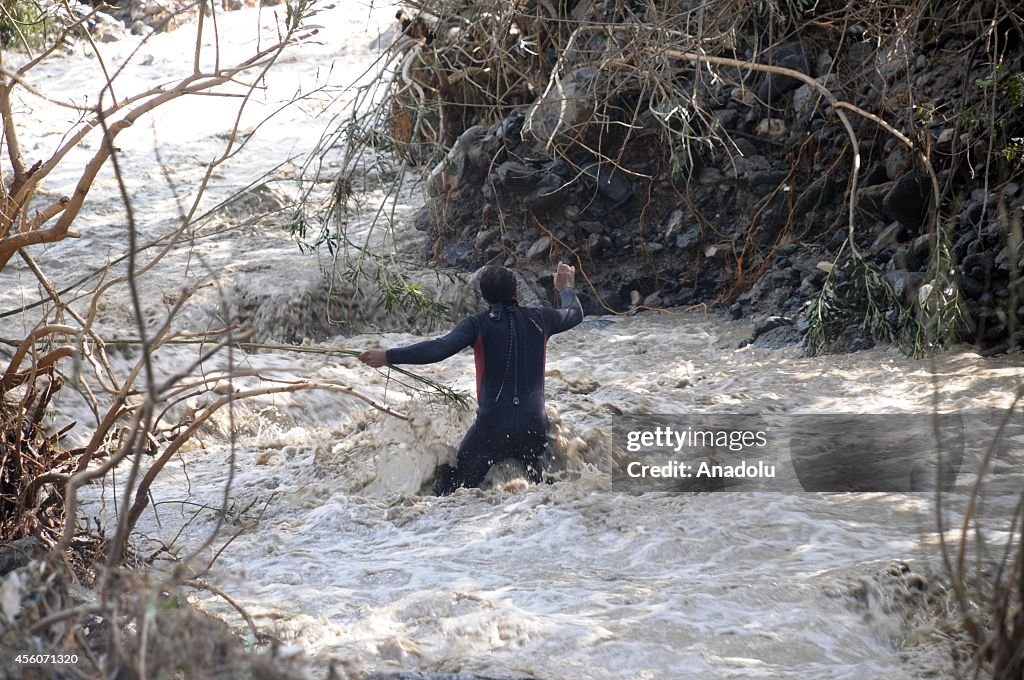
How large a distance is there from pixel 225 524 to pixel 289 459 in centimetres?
99

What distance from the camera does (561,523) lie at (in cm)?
421

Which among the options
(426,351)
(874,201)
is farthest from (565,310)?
(874,201)

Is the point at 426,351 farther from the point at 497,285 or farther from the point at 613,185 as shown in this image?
the point at 613,185

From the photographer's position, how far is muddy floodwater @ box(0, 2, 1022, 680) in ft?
10.0

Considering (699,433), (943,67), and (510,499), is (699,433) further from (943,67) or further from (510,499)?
(943,67)

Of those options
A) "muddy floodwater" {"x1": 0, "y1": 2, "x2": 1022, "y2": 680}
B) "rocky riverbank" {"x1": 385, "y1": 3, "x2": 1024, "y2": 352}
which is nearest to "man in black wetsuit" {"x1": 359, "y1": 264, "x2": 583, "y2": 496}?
"muddy floodwater" {"x1": 0, "y1": 2, "x2": 1022, "y2": 680}

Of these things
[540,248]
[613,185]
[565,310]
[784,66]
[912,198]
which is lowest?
[565,310]

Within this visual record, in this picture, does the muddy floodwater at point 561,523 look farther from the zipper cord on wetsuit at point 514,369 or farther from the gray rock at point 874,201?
the gray rock at point 874,201

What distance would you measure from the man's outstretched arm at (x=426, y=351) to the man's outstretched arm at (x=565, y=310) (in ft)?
1.21

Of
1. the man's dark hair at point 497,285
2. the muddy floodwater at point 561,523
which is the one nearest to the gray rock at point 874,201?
the muddy floodwater at point 561,523

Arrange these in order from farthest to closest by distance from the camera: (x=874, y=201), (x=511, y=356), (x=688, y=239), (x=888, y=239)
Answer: (x=688, y=239), (x=874, y=201), (x=888, y=239), (x=511, y=356)

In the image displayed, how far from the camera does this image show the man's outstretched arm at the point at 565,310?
14.8 ft

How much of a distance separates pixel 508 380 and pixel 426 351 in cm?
43

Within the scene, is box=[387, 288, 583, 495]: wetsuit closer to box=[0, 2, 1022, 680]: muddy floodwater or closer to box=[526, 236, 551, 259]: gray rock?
A: box=[0, 2, 1022, 680]: muddy floodwater
